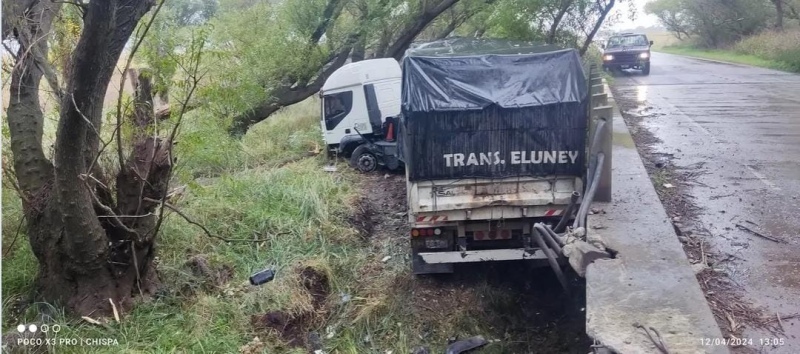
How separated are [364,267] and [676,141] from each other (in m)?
6.86

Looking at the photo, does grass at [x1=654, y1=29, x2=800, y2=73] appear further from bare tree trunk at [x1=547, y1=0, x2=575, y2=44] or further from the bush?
bare tree trunk at [x1=547, y1=0, x2=575, y2=44]

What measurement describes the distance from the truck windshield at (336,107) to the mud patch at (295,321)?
695cm

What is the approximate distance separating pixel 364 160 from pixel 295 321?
22.2 ft

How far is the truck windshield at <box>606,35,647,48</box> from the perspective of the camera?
87.4 feet

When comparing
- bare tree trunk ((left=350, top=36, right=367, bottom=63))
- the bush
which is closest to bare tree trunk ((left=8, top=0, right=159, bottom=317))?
bare tree trunk ((left=350, top=36, right=367, bottom=63))

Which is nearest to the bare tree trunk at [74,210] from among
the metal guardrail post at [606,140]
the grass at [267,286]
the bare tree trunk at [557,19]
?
the grass at [267,286]

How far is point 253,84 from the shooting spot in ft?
Result: 44.8

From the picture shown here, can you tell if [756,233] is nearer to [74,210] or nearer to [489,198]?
[489,198]

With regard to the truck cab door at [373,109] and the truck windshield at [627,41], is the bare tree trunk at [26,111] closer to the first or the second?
the truck cab door at [373,109]

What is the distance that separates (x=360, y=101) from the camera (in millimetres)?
13688

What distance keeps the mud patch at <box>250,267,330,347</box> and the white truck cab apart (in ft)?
21.6

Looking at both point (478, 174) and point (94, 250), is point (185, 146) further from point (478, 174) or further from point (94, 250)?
point (478, 174)

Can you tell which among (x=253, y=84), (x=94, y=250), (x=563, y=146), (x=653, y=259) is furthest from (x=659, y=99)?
(x=94, y=250)

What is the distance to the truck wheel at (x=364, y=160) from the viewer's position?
13.2m
